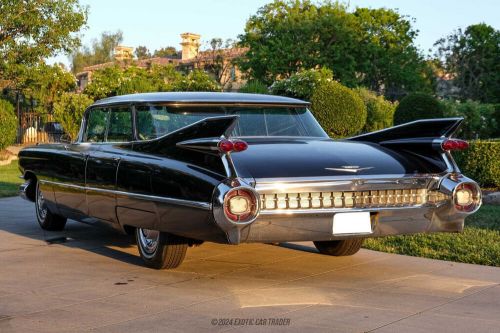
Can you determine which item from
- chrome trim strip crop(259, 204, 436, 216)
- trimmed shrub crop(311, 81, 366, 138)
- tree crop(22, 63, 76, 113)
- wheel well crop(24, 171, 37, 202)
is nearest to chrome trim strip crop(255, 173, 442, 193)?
chrome trim strip crop(259, 204, 436, 216)

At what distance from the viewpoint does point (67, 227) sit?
867cm

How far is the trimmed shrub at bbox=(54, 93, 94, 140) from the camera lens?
27188 millimetres

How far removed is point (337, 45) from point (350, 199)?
4683 centimetres

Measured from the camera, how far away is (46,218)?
8266 millimetres

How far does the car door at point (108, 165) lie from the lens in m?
6.31

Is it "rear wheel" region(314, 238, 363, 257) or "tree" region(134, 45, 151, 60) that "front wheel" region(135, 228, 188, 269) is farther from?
"tree" region(134, 45, 151, 60)

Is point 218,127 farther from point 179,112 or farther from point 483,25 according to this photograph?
point 483,25

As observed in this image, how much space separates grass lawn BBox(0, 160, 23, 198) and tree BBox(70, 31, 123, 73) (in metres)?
71.8

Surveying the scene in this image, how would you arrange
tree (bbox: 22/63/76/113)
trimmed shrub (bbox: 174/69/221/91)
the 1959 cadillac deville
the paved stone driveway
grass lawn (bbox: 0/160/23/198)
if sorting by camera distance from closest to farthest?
1. the paved stone driveway
2. the 1959 cadillac deville
3. grass lawn (bbox: 0/160/23/198)
4. tree (bbox: 22/63/76/113)
5. trimmed shrub (bbox: 174/69/221/91)

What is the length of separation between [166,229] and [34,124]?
26.0 metres

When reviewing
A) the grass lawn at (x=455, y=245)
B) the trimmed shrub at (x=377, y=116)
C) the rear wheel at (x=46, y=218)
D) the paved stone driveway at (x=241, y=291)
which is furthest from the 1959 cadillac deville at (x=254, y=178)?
A: the trimmed shrub at (x=377, y=116)

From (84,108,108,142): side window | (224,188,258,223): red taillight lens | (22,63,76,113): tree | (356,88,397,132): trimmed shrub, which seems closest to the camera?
(224,188,258,223): red taillight lens

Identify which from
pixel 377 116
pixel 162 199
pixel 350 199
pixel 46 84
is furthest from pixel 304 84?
pixel 350 199

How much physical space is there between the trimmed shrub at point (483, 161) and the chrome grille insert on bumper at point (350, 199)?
6.49 metres
